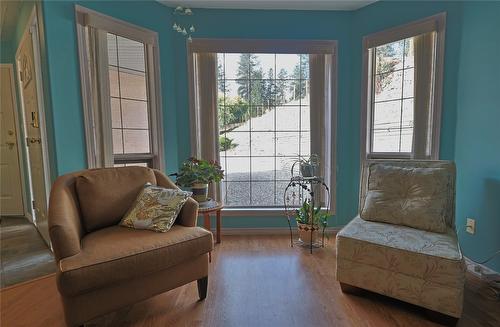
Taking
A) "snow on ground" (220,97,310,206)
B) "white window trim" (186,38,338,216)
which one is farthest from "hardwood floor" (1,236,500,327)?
"white window trim" (186,38,338,216)

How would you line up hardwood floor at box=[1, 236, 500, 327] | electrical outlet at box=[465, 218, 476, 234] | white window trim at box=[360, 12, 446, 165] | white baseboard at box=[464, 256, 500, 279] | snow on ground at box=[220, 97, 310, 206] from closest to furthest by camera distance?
hardwood floor at box=[1, 236, 500, 327] → white baseboard at box=[464, 256, 500, 279] → electrical outlet at box=[465, 218, 476, 234] → white window trim at box=[360, 12, 446, 165] → snow on ground at box=[220, 97, 310, 206]

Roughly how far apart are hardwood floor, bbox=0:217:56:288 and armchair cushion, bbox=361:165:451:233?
2744 millimetres

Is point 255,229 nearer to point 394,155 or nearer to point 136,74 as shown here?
point 394,155

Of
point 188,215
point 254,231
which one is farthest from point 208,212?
point 254,231

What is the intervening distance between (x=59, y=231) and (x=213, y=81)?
6.69ft

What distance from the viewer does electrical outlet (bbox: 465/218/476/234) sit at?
2.16 meters

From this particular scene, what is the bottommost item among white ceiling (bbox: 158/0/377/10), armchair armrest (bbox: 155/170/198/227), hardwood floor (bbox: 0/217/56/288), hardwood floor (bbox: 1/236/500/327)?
hardwood floor (bbox: 1/236/500/327)

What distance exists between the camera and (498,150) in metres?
1.97

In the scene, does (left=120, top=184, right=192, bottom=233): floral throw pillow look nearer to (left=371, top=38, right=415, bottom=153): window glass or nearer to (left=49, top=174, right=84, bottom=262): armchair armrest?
(left=49, top=174, right=84, bottom=262): armchair armrest

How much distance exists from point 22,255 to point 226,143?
7.32 feet

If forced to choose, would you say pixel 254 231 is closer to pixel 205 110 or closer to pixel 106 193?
pixel 205 110

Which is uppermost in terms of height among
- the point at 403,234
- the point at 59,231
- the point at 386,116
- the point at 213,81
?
the point at 213,81

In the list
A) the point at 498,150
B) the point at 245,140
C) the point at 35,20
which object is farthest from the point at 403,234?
the point at 35,20

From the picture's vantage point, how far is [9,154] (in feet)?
11.8
